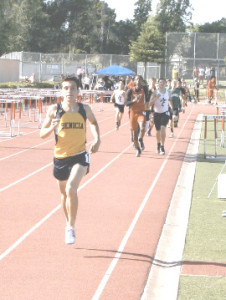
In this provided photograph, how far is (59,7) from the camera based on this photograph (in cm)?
9825

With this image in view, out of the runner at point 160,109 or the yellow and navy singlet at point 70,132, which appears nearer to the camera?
the yellow and navy singlet at point 70,132

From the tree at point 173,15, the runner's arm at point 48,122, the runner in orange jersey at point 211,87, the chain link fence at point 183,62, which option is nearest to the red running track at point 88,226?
the runner's arm at point 48,122

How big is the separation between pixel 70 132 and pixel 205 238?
214 centimetres

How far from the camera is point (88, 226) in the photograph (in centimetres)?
913

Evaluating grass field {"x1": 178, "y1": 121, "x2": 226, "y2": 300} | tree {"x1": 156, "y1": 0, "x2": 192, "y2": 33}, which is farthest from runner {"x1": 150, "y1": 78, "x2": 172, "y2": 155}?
tree {"x1": 156, "y1": 0, "x2": 192, "y2": 33}

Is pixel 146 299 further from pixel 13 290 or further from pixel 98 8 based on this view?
pixel 98 8

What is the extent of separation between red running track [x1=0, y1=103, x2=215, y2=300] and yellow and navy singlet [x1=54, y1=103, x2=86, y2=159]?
3.64 feet

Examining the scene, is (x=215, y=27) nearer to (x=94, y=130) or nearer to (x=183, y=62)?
(x=183, y=62)

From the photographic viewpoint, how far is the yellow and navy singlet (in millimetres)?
7730

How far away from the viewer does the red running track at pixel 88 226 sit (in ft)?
21.5

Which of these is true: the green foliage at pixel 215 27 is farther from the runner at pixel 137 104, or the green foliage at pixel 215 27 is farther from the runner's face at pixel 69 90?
the runner's face at pixel 69 90

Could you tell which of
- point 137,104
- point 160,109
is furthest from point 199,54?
point 137,104

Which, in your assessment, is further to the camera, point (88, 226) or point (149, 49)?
point (149, 49)

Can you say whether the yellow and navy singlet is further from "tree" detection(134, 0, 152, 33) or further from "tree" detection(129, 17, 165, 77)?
"tree" detection(134, 0, 152, 33)
